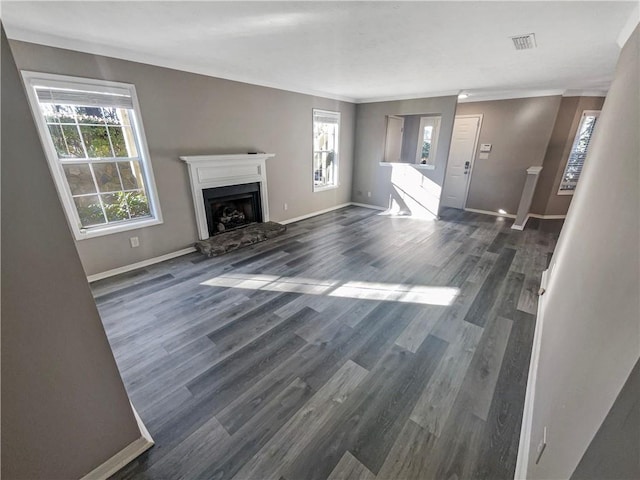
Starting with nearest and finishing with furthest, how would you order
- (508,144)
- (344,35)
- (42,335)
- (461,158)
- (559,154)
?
(42,335) → (344,35) → (559,154) → (508,144) → (461,158)

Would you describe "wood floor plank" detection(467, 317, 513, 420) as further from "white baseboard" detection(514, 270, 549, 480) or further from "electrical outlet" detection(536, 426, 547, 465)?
"electrical outlet" detection(536, 426, 547, 465)

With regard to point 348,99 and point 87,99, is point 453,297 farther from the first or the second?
point 348,99

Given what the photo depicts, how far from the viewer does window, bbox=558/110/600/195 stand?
4.83 metres

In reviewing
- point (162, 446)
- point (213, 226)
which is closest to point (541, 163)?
point (213, 226)

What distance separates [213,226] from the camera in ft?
13.2

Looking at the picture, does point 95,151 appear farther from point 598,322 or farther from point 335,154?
point 335,154

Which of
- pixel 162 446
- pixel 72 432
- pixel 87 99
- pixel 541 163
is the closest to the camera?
pixel 72 432

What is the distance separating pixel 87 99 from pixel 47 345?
112 inches

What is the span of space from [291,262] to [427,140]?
233 inches

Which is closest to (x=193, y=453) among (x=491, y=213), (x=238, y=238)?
(x=238, y=238)

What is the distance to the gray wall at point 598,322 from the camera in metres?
0.66

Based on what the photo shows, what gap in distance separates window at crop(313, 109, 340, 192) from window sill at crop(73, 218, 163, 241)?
3.22 metres

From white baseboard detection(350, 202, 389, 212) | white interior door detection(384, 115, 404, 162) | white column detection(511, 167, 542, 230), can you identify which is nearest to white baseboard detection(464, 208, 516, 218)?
white column detection(511, 167, 542, 230)

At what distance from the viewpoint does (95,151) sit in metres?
2.84
